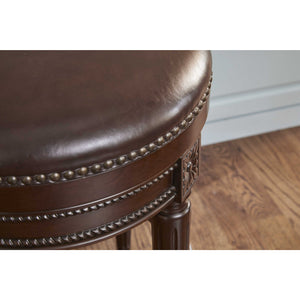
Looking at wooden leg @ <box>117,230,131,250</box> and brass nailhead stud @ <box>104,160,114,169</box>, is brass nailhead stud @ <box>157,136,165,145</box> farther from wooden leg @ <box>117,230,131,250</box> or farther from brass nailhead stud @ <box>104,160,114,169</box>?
wooden leg @ <box>117,230,131,250</box>

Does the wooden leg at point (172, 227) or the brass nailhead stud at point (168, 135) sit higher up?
the brass nailhead stud at point (168, 135)

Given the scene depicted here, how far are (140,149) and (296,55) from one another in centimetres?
82

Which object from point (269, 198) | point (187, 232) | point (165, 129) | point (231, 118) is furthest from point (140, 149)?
point (231, 118)

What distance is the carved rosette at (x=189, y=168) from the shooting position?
432mm

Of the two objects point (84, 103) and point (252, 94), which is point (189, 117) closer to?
point (84, 103)

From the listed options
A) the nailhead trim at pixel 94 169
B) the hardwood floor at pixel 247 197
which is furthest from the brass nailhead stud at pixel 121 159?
the hardwood floor at pixel 247 197

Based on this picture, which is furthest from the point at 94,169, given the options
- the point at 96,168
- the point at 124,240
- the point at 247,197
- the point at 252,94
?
the point at 252,94

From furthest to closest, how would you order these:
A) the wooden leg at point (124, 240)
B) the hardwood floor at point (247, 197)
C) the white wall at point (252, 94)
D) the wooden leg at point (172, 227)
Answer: the white wall at point (252, 94) → the hardwood floor at point (247, 197) → the wooden leg at point (124, 240) → the wooden leg at point (172, 227)

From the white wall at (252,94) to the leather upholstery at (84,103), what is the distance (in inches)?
24.3

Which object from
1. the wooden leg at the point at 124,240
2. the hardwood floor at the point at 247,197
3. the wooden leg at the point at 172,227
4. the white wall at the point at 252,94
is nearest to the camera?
the wooden leg at the point at 172,227

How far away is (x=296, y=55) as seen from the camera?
1.08 metres

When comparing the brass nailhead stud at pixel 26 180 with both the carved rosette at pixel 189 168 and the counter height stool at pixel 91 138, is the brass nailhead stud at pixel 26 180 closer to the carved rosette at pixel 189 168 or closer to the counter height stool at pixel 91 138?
the counter height stool at pixel 91 138

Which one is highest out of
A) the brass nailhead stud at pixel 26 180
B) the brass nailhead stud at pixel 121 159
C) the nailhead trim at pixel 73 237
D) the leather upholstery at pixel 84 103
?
the leather upholstery at pixel 84 103

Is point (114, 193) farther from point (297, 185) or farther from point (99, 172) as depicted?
point (297, 185)
